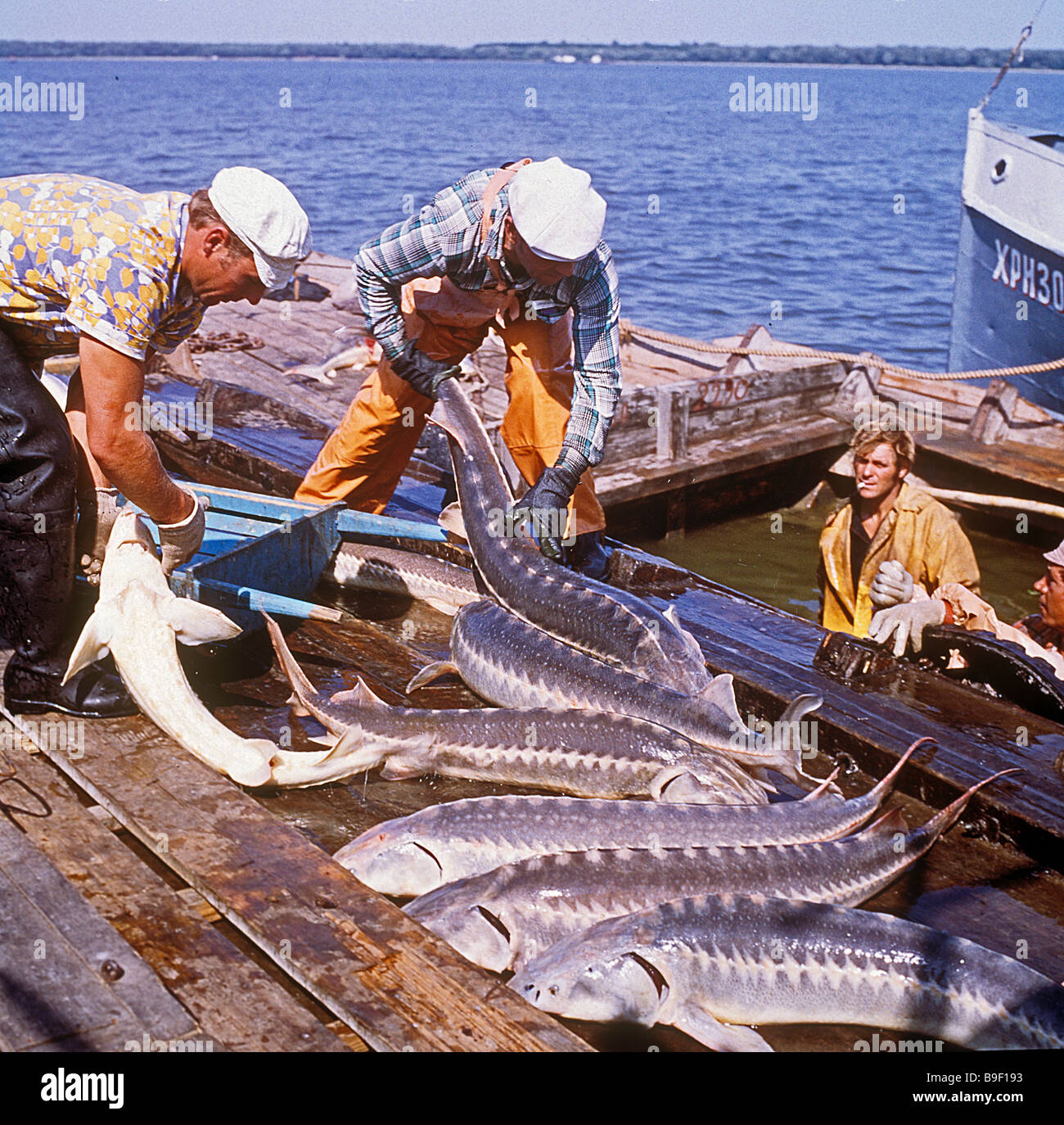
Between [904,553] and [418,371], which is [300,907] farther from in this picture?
[904,553]

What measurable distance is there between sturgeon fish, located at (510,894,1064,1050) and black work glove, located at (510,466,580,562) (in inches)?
90.9

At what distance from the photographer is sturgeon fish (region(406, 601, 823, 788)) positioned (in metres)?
3.55

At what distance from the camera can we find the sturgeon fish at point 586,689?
3.55 metres

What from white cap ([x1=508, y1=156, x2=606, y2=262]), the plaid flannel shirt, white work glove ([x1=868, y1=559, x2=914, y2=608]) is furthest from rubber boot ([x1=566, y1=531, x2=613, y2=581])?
white cap ([x1=508, y1=156, x2=606, y2=262])

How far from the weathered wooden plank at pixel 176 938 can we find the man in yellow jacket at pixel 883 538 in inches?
137

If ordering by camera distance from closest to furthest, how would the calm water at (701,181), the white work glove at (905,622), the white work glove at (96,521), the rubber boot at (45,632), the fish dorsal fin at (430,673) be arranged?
the rubber boot at (45,632) < the white work glove at (96,521) < the fish dorsal fin at (430,673) < the white work glove at (905,622) < the calm water at (701,181)

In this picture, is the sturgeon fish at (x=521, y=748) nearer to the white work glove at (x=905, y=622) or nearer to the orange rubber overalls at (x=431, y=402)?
the white work glove at (x=905, y=622)

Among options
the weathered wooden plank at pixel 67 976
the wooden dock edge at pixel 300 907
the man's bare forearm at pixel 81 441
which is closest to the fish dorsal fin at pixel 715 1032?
the wooden dock edge at pixel 300 907

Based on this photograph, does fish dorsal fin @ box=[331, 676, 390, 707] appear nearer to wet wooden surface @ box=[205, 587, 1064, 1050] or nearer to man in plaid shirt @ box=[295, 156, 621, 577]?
wet wooden surface @ box=[205, 587, 1064, 1050]

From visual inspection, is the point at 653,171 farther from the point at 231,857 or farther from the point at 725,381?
the point at 231,857

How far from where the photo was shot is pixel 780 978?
2.76 m

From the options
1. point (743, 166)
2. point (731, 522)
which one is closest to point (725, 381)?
point (731, 522)

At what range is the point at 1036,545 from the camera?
890cm

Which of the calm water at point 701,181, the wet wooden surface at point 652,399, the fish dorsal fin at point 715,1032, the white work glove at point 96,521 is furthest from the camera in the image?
the calm water at point 701,181
